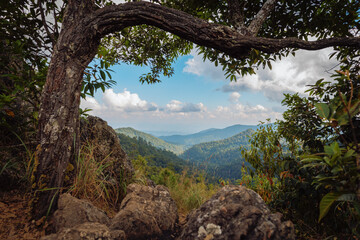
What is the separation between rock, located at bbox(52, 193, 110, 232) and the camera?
1.81 metres

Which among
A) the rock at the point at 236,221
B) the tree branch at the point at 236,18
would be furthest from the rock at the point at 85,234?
the tree branch at the point at 236,18

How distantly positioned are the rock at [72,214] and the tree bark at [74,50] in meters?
0.20

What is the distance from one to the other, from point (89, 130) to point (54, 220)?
2201 millimetres

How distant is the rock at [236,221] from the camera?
1.29 m

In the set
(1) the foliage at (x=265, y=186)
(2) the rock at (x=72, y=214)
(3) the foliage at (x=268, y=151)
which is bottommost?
(1) the foliage at (x=265, y=186)

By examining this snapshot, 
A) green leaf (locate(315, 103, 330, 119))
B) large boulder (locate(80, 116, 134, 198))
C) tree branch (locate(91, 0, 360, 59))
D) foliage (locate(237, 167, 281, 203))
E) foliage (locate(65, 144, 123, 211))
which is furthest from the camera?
large boulder (locate(80, 116, 134, 198))

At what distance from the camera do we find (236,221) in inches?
55.2

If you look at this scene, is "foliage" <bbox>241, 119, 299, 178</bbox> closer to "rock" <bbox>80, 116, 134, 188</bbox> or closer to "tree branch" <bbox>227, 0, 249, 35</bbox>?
"tree branch" <bbox>227, 0, 249, 35</bbox>

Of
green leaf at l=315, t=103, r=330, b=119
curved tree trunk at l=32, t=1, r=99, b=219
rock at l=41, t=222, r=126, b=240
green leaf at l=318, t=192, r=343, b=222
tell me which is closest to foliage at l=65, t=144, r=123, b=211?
curved tree trunk at l=32, t=1, r=99, b=219

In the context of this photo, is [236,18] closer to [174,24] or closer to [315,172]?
[174,24]

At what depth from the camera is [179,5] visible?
14.5ft

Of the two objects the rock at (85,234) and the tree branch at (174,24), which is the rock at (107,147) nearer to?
the rock at (85,234)

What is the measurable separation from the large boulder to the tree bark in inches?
49.0

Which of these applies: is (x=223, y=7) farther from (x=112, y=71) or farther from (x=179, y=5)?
(x=112, y=71)
